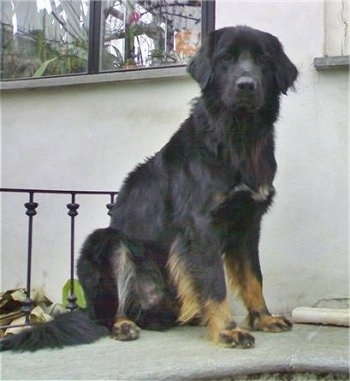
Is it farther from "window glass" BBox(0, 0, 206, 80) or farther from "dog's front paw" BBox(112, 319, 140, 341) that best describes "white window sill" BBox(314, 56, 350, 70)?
"dog's front paw" BBox(112, 319, 140, 341)

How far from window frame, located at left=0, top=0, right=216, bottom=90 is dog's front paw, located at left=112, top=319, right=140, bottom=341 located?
177 centimetres

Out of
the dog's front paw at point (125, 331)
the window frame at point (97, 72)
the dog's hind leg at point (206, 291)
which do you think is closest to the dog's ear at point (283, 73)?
the dog's hind leg at point (206, 291)

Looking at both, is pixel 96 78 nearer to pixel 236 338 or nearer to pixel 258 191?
pixel 258 191

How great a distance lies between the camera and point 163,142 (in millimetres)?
4000

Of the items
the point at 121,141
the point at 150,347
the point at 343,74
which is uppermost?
the point at 343,74

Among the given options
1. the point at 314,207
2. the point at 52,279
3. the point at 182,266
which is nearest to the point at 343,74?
the point at 314,207

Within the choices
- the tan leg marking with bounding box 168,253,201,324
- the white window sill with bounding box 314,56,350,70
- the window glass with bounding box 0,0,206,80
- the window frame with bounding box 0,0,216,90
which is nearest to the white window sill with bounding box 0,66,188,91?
the window frame with bounding box 0,0,216,90

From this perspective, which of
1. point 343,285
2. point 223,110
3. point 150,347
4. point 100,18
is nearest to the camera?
point 150,347

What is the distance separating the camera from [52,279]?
4305 mm

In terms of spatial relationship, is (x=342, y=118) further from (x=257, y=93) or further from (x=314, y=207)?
(x=257, y=93)

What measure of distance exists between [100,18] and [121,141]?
110 centimetres

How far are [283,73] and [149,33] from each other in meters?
1.80

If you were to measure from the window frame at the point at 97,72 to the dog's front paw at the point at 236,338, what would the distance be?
191cm

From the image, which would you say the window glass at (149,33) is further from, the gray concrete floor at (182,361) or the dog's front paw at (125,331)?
the gray concrete floor at (182,361)
